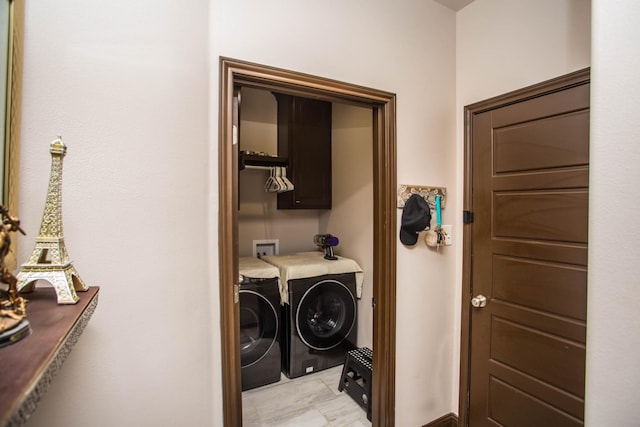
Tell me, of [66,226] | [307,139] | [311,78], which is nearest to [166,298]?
[66,226]

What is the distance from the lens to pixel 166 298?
113 centimetres

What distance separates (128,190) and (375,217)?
50.0 inches

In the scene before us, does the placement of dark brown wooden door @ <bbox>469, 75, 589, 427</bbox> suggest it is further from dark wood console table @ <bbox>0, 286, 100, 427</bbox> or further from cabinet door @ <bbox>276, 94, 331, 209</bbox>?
dark wood console table @ <bbox>0, 286, 100, 427</bbox>

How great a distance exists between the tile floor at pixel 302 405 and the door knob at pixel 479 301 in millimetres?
1124

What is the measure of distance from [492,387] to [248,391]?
1804 millimetres

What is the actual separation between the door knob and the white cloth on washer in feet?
3.56

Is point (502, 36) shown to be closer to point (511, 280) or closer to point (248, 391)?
point (511, 280)

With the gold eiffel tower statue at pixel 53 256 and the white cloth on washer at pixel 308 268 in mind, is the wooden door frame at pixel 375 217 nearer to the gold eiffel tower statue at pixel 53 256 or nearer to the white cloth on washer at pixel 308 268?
the gold eiffel tower statue at pixel 53 256

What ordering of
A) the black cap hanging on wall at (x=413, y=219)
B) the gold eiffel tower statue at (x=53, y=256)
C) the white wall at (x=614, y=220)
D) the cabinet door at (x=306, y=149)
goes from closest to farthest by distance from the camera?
1. the gold eiffel tower statue at (x=53, y=256)
2. the white wall at (x=614, y=220)
3. the black cap hanging on wall at (x=413, y=219)
4. the cabinet door at (x=306, y=149)

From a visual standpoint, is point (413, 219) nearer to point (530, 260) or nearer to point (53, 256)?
point (530, 260)

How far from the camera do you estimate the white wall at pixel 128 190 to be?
940 mm

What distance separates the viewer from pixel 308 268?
2.48 meters

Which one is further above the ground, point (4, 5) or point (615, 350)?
point (4, 5)

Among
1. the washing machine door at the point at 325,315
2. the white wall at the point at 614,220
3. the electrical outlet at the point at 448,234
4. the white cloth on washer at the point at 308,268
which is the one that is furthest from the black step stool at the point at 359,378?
the white wall at the point at 614,220
